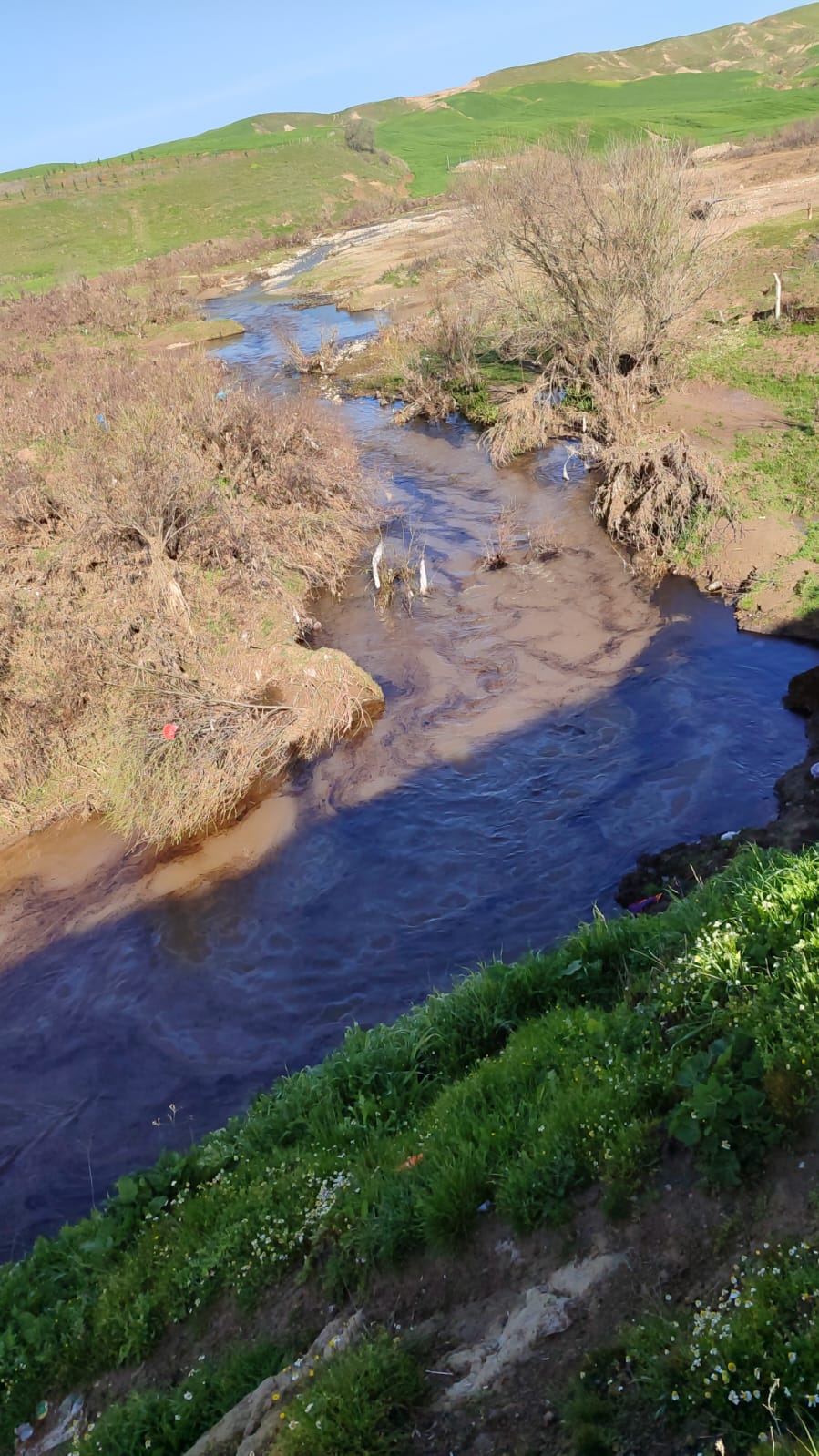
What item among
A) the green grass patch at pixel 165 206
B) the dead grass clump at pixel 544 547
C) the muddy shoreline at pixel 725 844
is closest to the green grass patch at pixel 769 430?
the dead grass clump at pixel 544 547

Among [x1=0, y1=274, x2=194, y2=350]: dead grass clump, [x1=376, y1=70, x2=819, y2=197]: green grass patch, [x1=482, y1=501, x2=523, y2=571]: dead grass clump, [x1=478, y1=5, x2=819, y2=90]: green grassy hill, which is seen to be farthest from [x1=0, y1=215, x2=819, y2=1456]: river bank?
[x1=478, y1=5, x2=819, y2=90]: green grassy hill

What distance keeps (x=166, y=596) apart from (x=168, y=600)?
0.10 meters

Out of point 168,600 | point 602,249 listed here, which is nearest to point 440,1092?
point 168,600

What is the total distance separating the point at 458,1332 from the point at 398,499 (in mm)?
21173

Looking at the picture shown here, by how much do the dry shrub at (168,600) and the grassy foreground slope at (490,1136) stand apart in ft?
23.6

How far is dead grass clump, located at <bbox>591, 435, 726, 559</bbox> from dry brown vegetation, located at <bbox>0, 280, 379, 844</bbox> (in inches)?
237

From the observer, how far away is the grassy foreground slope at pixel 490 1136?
432cm

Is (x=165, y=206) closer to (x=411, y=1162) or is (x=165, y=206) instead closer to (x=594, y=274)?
(x=594, y=274)

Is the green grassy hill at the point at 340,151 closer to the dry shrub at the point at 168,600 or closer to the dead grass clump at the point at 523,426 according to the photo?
the dead grass clump at the point at 523,426

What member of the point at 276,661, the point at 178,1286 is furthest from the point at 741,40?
the point at 178,1286

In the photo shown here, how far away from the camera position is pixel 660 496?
59.4 feet

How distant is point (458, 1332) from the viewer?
168 inches

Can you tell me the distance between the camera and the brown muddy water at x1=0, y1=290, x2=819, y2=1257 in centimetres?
979

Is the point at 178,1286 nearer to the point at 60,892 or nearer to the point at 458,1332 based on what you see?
the point at 458,1332
